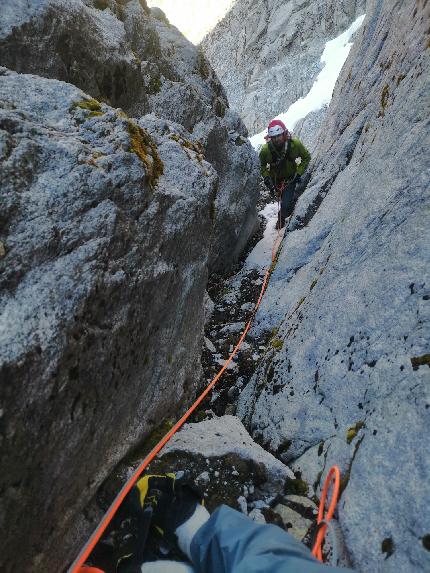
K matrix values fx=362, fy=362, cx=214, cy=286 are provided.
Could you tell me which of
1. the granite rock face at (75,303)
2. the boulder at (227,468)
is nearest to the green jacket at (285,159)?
the granite rock face at (75,303)

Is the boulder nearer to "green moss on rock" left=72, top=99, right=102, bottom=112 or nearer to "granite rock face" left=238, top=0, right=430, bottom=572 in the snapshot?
"granite rock face" left=238, top=0, right=430, bottom=572

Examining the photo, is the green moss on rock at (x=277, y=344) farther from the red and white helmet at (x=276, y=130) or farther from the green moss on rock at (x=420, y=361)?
the red and white helmet at (x=276, y=130)

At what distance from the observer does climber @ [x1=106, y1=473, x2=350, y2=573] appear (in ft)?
7.42

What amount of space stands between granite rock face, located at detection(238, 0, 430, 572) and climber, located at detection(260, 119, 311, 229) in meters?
5.23

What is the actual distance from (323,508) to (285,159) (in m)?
11.9

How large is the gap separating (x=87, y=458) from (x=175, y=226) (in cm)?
301

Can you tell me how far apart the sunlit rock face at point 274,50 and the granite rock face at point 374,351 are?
179 feet

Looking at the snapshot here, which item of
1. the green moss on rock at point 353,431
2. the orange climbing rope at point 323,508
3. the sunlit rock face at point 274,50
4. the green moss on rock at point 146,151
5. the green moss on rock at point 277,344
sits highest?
the sunlit rock face at point 274,50

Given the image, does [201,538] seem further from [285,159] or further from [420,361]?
[285,159]

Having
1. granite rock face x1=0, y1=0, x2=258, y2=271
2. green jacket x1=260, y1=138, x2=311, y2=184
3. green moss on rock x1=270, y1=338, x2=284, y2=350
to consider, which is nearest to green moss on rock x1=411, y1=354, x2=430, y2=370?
green moss on rock x1=270, y1=338, x2=284, y2=350

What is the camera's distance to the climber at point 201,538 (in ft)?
7.42

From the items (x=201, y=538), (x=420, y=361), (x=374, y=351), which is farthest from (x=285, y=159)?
(x=201, y=538)

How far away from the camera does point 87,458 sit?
337 centimetres

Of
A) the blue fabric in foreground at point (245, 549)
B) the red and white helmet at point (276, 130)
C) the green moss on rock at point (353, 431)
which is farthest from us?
the red and white helmet at point (276, 130)
